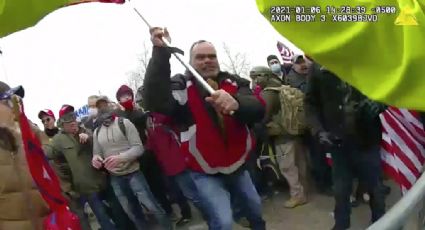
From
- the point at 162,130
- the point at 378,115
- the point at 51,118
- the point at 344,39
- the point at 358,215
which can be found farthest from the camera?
the point at 51,118

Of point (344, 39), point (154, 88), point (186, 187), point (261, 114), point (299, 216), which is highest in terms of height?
point (344, 39)

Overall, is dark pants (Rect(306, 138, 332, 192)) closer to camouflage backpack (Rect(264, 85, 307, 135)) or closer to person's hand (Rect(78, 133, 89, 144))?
camouflage backpack (Rect(264, 85, 307, 135))

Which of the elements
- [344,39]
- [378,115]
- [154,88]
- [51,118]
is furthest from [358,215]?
[344,39]

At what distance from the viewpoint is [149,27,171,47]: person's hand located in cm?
321

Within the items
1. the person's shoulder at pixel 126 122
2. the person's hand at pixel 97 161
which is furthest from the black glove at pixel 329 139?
the person's hand at pixel 97 161

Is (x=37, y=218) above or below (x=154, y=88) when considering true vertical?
below

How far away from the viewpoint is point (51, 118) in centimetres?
640

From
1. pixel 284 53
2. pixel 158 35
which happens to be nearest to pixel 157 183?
pixel 284 53

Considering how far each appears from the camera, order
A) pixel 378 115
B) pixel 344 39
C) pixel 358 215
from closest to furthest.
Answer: pixel 344 39 → pixel 378 115 → pixel 358 215

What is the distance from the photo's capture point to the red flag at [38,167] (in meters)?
3.29

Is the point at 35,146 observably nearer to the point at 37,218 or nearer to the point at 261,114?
the point at 37,218

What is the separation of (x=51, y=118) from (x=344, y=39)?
5.06 meters

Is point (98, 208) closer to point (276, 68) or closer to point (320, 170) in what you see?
point (320, 170)

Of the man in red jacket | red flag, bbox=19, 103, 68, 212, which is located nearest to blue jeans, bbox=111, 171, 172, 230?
the man in red jacket
